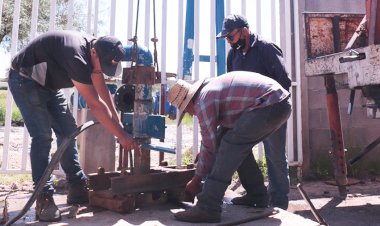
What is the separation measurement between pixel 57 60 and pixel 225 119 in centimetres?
137

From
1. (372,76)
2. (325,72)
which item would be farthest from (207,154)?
(325,72)

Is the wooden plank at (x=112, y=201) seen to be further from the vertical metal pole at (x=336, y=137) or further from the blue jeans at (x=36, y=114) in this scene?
the vertical metal pole at (x=336, y=137)

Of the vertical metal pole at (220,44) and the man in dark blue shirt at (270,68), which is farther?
the vertical metal pole at (220,44)

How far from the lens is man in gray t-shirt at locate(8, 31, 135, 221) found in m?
3.14

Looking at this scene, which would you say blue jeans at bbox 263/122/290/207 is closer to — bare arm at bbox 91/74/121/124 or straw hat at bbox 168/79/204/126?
straw hat at bbox 168/79/204/126

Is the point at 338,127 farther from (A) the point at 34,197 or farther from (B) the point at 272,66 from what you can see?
(A) the point at 34,197

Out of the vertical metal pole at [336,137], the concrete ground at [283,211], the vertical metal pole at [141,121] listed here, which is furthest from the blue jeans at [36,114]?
the vertical metal pole at [336,137]

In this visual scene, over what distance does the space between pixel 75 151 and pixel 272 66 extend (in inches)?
75.7

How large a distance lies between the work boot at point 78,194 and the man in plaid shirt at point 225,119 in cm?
108

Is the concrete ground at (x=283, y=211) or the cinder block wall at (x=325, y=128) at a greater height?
the cinder block wall at (x=325, y=128)

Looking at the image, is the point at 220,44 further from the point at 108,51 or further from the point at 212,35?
the point at 108,51

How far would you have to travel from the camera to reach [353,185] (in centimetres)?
546

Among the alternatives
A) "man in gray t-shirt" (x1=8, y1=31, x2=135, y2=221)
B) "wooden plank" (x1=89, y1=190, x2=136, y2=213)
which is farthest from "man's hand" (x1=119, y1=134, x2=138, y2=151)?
"wooden plank" (x1=89, y1=190, x2=136, y2=213)

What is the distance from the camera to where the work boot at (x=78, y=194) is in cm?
372
